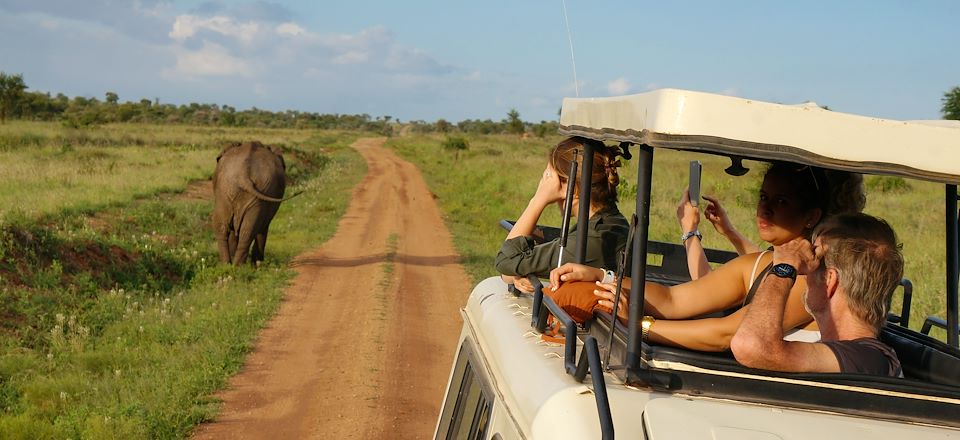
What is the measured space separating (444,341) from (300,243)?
689 cm

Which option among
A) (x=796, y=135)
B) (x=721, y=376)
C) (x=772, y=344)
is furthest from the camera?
(x=772, y=344)

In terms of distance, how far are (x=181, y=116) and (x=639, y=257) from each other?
296 feet

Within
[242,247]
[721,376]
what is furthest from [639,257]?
[242,247]

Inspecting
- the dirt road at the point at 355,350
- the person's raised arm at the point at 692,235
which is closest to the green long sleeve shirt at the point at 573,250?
the person's raised arm at the point at 692,235

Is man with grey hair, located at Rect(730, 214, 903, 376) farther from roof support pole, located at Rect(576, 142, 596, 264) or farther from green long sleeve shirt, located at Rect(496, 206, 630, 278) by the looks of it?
green long sleeve shirt, located at Rect(496, 206, 630, 278)

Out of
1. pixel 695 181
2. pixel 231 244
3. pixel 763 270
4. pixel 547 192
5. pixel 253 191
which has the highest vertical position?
pixel 695 181

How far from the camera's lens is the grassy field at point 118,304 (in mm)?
6975

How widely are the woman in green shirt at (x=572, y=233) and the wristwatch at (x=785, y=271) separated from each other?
116 centimetres

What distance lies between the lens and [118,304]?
10.1m

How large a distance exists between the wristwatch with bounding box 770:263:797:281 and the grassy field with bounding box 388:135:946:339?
4.36 meters

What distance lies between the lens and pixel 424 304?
11.6m

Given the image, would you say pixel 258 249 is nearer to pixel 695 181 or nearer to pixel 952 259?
pixel 952 259

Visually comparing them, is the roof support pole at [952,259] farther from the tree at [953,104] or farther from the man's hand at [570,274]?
the tree at [953,104]

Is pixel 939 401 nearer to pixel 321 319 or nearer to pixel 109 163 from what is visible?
pixel 321 319
